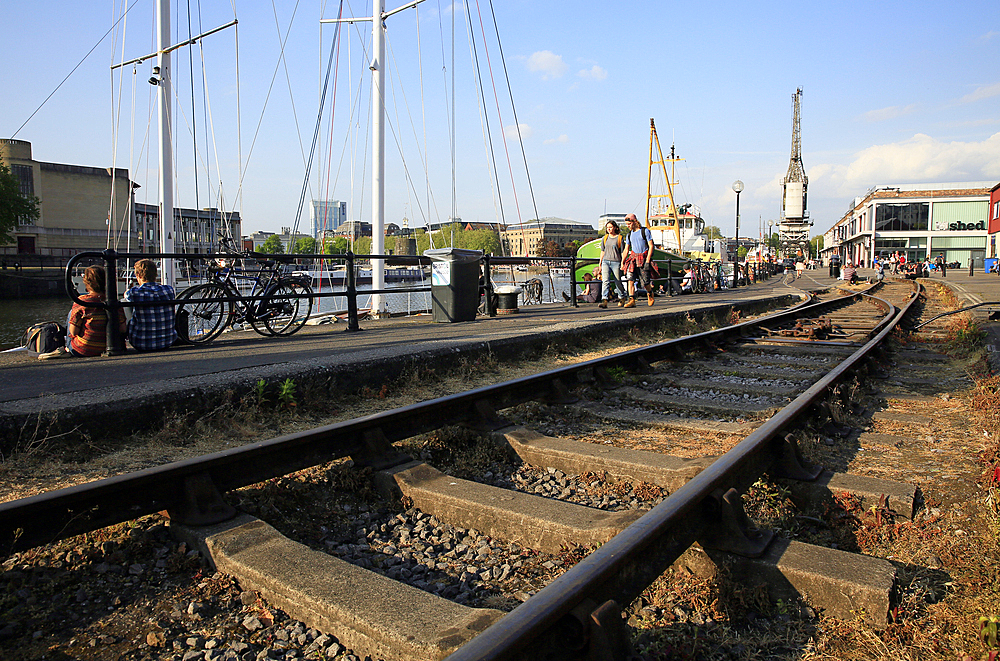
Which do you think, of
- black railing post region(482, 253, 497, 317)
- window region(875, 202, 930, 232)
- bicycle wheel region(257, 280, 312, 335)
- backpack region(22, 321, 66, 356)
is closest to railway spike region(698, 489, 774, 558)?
backpack region(22, 321, 66, 356)

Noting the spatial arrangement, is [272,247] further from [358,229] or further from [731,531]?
[731,531]

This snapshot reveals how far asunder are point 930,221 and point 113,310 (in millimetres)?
99185

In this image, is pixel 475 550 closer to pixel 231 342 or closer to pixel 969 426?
pixel 969 426

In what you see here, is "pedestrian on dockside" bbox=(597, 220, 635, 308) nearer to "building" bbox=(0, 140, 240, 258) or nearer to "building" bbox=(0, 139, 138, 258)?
"building" bbox=(0, 140, 240, 258)

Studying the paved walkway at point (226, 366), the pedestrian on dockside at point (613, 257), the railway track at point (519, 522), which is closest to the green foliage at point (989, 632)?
the railway track at point (519, 522)

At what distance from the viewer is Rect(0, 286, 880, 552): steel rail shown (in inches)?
98.0

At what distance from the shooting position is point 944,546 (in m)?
2.54

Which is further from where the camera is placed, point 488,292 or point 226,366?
point 488,292

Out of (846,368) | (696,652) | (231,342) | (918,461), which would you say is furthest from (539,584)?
(231,342)

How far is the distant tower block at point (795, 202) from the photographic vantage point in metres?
148

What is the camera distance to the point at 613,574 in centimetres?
193

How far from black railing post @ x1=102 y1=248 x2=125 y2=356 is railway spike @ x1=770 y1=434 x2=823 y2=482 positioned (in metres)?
5.85

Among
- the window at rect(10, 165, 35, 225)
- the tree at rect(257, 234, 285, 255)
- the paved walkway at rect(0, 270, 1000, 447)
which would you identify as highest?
the window at rect(10, 165, 35, 225)

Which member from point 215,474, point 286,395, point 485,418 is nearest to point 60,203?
point 286,395
